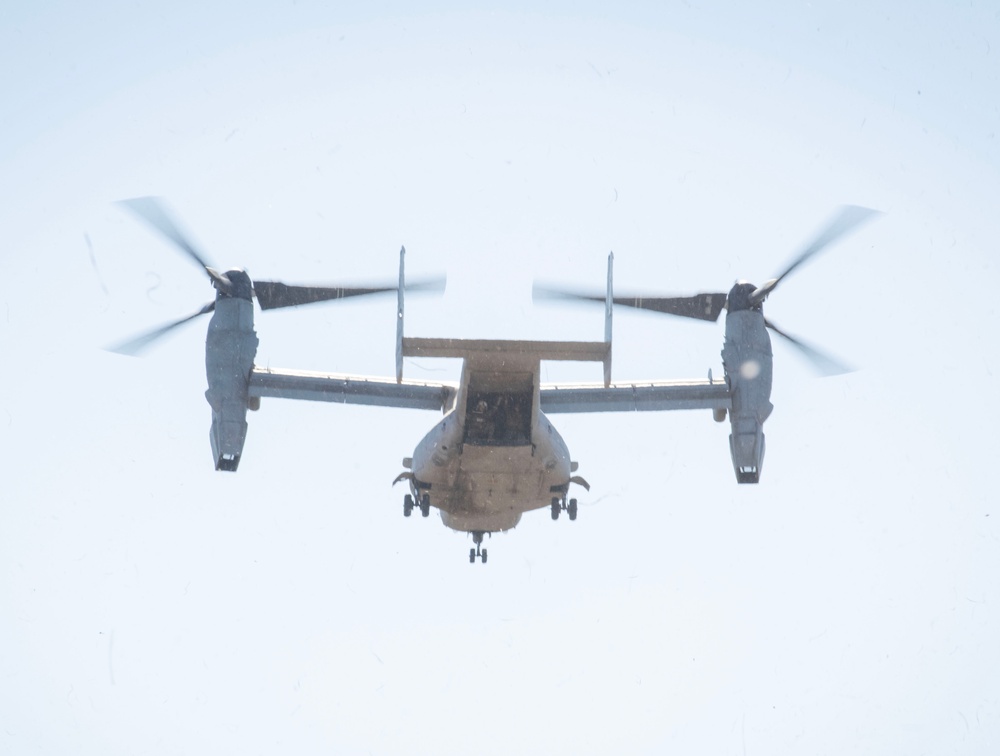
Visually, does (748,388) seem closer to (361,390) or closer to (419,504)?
(419,504)

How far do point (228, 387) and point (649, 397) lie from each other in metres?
7.90

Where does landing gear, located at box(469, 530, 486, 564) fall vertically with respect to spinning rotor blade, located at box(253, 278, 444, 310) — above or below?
below

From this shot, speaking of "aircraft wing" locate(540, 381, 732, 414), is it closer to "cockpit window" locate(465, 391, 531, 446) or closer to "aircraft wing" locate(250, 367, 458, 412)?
"aircraft wing" locate(250, 367, 458, 412)

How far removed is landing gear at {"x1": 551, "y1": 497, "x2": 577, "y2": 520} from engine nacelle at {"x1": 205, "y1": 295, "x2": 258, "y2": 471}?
5.85m

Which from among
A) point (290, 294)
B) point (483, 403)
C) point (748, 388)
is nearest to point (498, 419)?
point (483, 403)

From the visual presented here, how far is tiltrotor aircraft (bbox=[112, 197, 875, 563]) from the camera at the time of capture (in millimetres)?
22875

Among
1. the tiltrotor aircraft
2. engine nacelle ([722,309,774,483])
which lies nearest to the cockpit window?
the tiltrotor aircraft

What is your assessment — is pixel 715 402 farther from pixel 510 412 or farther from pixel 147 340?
pixel 147 340

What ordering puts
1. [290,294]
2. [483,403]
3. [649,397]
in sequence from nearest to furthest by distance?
[483,403] → [649,397] → [290,294]

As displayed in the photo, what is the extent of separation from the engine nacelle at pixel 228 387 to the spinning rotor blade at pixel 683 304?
22.1 feet

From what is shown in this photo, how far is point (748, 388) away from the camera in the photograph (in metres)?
25.4

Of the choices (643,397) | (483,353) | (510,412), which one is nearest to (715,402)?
(643,397)

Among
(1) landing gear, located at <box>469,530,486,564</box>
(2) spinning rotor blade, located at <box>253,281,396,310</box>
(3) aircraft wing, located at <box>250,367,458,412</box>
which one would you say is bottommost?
(1) landing gear, located at <box>469,530,486,564</box>

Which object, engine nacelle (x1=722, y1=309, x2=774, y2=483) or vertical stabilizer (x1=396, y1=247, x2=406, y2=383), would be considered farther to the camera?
engine nacelle (x1=722, y1=309, x2=774, y2=483)
